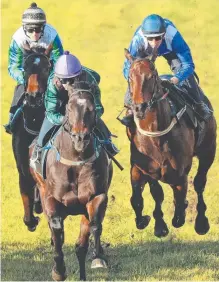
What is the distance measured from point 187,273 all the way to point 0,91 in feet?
46.3

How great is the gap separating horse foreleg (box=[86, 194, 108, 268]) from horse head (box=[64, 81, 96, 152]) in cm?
91

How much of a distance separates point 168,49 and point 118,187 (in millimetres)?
6007

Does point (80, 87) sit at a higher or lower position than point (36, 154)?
higher

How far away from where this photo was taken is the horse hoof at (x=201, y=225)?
53.9 feet

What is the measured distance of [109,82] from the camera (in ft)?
89.1

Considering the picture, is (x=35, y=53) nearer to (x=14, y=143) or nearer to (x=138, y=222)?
(x=14, y=143)

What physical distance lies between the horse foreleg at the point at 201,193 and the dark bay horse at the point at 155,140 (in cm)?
113

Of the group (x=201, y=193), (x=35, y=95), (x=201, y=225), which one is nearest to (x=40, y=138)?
(x=35, y=95)

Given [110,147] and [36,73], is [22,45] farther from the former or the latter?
[110,147]

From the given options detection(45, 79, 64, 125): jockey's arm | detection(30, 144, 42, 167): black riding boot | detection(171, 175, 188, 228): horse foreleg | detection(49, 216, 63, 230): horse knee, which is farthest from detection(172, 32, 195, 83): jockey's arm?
detection(49, 216, 63, 230): horse knee

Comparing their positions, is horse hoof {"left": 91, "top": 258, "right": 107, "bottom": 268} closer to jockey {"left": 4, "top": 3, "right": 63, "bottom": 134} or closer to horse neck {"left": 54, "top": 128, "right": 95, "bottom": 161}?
horse neck {"left": 54, "top": 128, "right": 95, "bottom": 161}

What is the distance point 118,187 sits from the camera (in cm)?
2036

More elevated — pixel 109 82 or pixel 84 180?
pixel 84 180

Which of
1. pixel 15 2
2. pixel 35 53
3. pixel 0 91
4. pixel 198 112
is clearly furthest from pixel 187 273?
pixel 15 2
